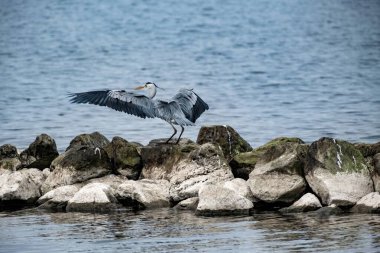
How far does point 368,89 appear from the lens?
30.8 metres

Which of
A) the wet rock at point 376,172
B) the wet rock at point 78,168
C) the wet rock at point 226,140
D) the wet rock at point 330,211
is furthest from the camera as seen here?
the wet rock at point 226,140

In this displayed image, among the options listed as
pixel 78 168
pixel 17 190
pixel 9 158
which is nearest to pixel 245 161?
pixel 78 168

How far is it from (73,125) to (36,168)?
8.31 m

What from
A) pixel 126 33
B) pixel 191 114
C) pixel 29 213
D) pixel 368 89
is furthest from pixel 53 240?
pixel 126 33

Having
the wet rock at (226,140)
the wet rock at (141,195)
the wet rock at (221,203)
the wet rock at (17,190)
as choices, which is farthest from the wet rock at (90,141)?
the wet rock at (221,203)

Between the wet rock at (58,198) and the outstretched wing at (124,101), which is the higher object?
the outstretched wing at (124,101)

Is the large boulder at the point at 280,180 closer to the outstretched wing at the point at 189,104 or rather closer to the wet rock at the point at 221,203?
the wet rock at the point at 221,203

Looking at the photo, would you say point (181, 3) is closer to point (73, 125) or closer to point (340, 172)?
point (73, 125)

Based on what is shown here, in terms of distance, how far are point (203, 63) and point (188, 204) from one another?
26.3m

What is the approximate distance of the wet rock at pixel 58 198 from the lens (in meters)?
14.4

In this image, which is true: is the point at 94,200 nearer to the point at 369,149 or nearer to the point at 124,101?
the point at 124,101

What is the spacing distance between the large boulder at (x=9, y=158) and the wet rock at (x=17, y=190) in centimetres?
72

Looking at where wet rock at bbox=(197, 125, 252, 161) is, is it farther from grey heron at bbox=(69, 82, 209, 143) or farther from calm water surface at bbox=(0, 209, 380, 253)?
calm water surface at bbox=(0, 209, 380, 253)

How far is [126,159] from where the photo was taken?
15039mm
